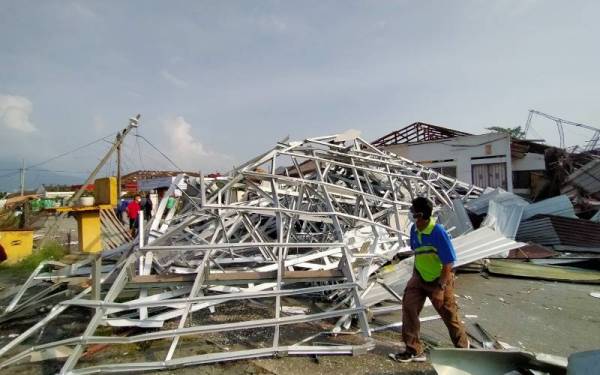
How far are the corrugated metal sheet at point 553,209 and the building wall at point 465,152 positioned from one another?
500 centimetres


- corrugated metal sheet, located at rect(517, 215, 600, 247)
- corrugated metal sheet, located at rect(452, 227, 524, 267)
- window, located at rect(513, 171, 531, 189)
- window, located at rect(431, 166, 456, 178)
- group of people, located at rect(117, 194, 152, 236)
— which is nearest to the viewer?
corrugated metal sheet, located at rect(452, 227, 524, 267)

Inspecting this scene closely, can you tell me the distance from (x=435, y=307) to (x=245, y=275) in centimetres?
216

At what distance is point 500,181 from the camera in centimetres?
1562

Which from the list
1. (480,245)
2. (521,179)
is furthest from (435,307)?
(521,179)


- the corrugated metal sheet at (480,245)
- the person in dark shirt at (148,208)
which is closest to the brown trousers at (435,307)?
the corrugated metal sheet at (480,245)

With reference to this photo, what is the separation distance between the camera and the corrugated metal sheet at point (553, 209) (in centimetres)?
1020

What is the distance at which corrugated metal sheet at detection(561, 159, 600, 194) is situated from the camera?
13902mm

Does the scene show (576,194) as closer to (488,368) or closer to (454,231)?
(454,231)

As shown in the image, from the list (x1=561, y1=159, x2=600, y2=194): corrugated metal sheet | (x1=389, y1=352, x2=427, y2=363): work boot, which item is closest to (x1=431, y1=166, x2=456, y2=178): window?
(x1=561, y1=159, x2=600, y2=194): corrugated metal sheet

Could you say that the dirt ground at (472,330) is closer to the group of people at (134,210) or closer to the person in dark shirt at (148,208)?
the group of people at (134,210)

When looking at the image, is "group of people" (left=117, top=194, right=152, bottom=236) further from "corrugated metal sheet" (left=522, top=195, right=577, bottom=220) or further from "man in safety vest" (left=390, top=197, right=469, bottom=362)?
"corrugated metal sheet" (left=522, top=195, right=577, bottom=220)

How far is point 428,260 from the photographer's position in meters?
3.45

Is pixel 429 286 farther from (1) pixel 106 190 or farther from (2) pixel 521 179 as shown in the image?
(2) pixel 521 179

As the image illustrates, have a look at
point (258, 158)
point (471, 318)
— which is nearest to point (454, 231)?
point (471, 318)
